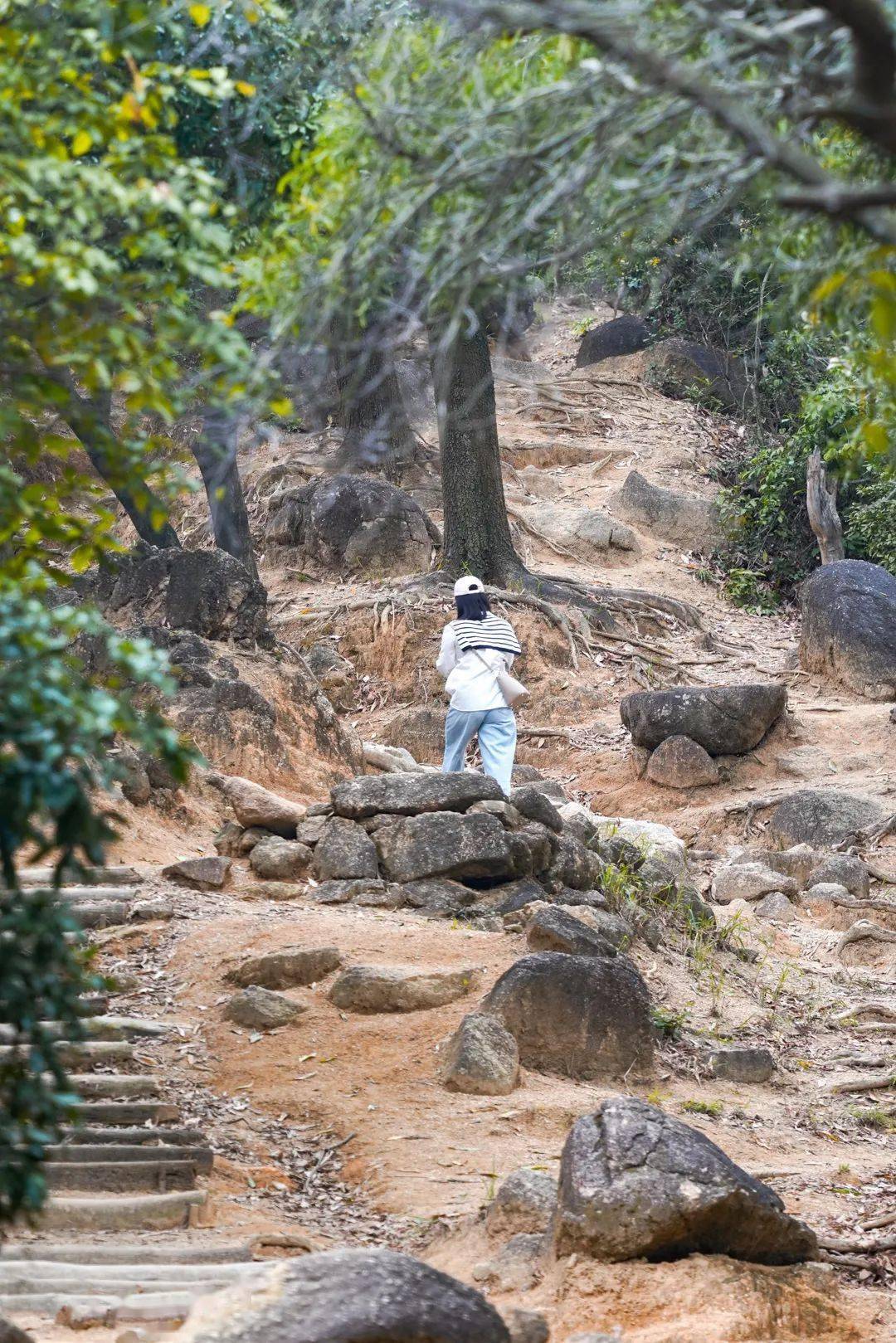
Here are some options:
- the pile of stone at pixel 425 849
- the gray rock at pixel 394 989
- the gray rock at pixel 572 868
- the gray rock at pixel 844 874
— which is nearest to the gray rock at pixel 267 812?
the pile of stone at pixel 425 849

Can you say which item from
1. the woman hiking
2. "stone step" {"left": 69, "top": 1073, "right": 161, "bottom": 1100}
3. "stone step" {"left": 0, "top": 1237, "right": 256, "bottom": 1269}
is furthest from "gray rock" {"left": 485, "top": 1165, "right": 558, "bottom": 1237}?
the woman hiking

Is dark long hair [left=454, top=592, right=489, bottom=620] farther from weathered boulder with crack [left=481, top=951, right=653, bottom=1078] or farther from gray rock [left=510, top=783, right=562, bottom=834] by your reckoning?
weathered boulder with crack [left=481, top=951, right=653, bottom=1078]

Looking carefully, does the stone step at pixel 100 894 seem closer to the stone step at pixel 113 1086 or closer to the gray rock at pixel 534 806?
the stone step at pixel 113 1086

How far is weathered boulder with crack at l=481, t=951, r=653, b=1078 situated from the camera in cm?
763

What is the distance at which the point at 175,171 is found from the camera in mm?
3770

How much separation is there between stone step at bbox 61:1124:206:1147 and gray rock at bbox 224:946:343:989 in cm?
177

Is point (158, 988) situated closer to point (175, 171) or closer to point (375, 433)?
point (375, 433)

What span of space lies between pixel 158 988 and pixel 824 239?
5519mm

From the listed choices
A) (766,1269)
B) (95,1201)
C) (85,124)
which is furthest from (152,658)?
(766,1269)

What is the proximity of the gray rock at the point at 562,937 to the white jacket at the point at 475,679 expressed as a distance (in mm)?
2748

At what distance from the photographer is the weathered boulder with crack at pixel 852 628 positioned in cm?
1689

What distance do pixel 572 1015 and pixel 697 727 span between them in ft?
25.9

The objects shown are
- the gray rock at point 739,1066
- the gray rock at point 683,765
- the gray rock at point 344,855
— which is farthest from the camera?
the gray rock at point 683,765

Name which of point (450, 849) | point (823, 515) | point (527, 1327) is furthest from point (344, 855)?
point (823, 515)
